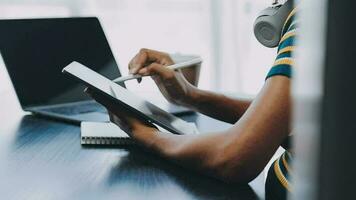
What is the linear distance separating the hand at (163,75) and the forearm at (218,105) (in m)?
0.02

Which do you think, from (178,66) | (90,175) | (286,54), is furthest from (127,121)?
(286,54)

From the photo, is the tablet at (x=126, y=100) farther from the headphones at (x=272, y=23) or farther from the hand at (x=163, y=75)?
the headphones at (x=272, y=23)

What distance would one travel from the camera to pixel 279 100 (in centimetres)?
64

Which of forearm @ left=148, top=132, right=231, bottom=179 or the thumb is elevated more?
the thumb

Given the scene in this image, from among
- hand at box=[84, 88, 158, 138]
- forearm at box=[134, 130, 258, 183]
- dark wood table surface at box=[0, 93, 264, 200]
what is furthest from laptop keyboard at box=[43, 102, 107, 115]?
forearm at box=[134, 130, 258, 183]

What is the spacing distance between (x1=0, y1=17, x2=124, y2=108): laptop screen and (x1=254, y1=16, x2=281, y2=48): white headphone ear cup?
0.55m

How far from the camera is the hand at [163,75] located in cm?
108

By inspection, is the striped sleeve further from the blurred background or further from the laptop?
the blurred background

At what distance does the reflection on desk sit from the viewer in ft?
2.31

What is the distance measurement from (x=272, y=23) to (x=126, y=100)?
33 centimetres

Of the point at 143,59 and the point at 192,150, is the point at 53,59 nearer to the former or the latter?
the point at 143,59

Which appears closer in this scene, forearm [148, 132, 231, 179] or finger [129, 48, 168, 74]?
forearm [148, 132, 231, 179]

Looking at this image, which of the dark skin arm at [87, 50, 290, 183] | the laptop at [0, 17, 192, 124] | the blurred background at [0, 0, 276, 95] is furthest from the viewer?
the blurred background at [0, 0, 276, 95]

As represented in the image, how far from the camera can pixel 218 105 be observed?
3.65 feet
